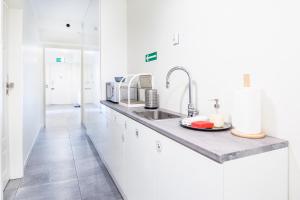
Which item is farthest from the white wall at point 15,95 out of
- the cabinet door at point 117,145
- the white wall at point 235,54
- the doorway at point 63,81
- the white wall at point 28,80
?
the doorway at point 63,81

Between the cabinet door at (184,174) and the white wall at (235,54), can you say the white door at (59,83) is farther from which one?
the cabinet door at (184,174)

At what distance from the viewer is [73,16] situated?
459 cm

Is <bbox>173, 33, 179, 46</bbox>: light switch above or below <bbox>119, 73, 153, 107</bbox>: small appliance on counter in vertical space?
above

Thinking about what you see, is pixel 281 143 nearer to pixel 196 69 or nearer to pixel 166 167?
pixel 166 167

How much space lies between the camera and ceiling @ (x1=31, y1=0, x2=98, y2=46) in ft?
12.7

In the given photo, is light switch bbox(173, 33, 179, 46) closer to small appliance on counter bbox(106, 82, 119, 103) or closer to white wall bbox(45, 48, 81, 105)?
small appliance on counter bbox(106, 82, 119, 103)

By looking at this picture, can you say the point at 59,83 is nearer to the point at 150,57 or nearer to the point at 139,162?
the point at 150,57

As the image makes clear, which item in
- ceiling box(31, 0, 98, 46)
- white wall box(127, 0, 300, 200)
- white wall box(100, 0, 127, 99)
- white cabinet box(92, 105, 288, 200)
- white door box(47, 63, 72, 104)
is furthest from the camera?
white door box(47, 63, 72, 104)

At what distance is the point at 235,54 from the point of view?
4.01 feet

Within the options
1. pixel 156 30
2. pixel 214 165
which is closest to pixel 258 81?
pixel 214 165

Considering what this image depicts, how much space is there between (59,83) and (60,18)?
6222 millimetres

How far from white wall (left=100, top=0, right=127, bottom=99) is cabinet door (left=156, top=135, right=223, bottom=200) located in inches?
79.5

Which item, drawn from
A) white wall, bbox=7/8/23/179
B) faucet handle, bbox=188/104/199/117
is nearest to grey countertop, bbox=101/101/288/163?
faucet handle, bbox=188/104/199/117

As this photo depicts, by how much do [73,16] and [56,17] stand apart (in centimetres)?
42
